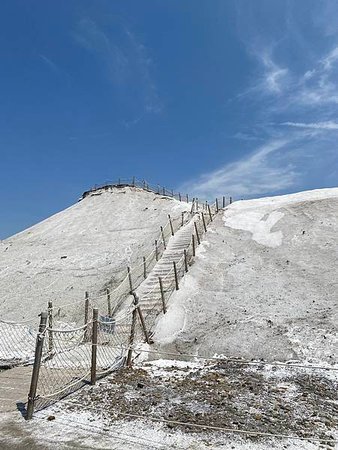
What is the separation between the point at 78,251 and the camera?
2722cm

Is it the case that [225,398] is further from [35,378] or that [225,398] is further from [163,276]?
[163,276]

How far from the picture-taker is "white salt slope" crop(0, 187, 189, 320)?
2122 cm

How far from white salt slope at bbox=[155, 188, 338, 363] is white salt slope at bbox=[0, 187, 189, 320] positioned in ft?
20.1

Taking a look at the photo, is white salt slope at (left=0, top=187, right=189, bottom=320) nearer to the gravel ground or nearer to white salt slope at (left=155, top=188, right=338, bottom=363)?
white salt slope at (left=155, top=188, right=338, bottom=363)

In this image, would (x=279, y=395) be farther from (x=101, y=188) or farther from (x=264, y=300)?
(x=101, y=188)

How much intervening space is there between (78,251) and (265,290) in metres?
16.0

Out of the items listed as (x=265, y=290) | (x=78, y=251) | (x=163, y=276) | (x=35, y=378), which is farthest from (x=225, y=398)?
(x=78, y=251)

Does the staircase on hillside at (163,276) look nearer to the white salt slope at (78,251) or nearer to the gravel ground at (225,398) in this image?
the white salt slope at (78,251)

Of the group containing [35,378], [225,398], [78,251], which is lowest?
[225,398]

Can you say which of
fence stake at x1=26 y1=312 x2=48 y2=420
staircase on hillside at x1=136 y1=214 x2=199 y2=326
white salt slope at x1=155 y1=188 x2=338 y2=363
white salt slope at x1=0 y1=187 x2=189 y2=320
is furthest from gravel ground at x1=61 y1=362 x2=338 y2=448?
white salt slope at x1=0 y1=187 x2=189 y2=320

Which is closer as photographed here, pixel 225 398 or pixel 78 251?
pixel 225 398

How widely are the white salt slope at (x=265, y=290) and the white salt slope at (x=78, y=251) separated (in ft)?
20.1

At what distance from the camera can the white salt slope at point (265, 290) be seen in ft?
37.6

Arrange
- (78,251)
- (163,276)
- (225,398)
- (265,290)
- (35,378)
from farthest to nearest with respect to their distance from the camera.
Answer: (78,251)
(163,276)
(265,290)
(225,398)
(35,378)
